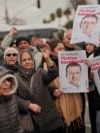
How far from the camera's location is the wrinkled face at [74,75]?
218 inches

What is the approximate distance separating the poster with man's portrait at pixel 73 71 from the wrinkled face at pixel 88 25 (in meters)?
0.25

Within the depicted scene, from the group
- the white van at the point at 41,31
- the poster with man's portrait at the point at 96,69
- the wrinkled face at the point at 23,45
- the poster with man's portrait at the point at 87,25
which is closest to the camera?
the poster with man's portrait at the point at 96,69

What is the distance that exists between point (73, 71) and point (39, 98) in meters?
0.57

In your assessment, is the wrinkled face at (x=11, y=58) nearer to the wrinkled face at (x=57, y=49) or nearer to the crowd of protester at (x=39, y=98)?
the crowd of protester at (x=39, y=98)

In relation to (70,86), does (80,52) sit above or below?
above

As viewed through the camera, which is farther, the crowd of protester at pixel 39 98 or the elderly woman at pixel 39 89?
the elderly woman at pixel 39 89

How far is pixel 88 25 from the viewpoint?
5.51 metres

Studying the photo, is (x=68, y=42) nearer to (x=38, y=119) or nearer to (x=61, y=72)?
(x=61, y=72)

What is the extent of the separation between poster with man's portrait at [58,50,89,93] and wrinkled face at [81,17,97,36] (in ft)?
0.82

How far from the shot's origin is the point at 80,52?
5480mm

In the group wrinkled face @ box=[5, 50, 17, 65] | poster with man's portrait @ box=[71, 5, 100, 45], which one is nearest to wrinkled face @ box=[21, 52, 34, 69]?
poster with man's portrait @ box=[71, 5, 100, 45]

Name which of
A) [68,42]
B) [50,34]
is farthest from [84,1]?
[68,42]

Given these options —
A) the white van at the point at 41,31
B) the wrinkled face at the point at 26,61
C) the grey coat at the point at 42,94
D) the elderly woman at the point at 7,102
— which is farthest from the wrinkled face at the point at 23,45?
the white van at the point at 41,31

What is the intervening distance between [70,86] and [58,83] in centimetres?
19
